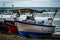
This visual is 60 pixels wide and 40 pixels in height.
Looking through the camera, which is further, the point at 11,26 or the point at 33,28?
the point at 11,26

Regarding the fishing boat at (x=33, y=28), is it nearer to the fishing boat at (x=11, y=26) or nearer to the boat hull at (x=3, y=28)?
the fishing boat at (x=11, y=26)

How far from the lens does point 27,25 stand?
3.85m

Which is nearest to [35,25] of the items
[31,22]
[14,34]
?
[31,22]

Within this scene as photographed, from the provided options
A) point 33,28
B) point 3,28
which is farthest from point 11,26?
point 33,28

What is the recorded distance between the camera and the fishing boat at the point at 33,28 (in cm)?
385

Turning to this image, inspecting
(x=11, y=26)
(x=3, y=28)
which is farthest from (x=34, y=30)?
(x=3, y=28)

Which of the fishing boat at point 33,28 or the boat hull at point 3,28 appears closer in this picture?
the fishing boat at point 33,28

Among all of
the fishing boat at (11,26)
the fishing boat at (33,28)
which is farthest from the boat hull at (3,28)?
the fishing boat at (33,28)

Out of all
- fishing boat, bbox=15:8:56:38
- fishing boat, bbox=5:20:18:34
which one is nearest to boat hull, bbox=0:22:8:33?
fishing boat, bbox=5:20:18:34

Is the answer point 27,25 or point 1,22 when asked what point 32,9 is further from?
point 1,22

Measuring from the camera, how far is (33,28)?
3.88m

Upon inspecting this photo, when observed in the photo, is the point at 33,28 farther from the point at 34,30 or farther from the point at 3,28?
the point at 3,28

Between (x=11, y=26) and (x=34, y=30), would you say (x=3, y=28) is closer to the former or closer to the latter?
(x=11, y=26)

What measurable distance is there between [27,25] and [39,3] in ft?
1.16
